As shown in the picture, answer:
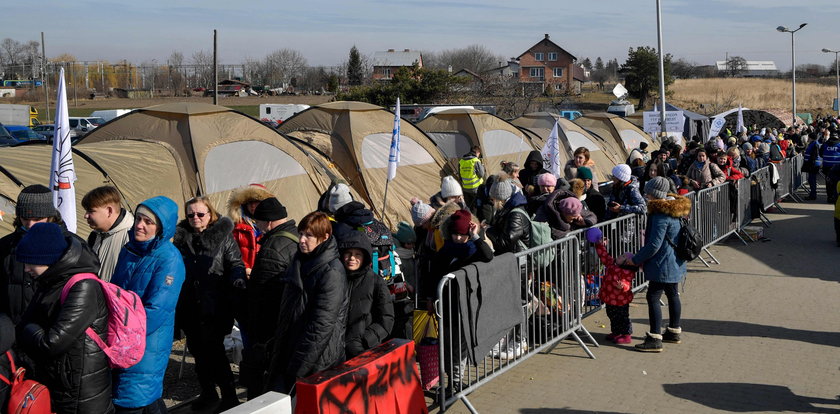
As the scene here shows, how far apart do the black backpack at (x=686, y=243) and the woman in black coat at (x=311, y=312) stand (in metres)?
3.77

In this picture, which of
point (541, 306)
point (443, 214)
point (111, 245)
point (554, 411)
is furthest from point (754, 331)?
point (111, 245)

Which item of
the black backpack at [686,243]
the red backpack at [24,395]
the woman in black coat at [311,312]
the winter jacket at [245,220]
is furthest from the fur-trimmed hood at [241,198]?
the black backpack at [686,243]

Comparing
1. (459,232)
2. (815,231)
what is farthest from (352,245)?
(815,231)

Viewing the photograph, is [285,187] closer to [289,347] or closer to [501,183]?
[501,183]

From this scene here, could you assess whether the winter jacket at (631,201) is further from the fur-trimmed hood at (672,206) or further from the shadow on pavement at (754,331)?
the fur-trimmed hood at (672,206)

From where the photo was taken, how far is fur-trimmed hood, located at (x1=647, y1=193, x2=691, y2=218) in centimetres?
740

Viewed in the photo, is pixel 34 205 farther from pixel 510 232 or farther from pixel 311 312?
pixel 510 232

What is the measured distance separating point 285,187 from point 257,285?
19.8 feet

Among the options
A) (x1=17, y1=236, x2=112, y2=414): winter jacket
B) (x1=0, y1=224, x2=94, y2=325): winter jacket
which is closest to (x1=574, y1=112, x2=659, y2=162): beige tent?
(x1=0, y1=224, x2=94, y2=325): winter jacket

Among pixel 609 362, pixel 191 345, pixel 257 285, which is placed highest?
pixel 257 285

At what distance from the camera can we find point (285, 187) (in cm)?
1151

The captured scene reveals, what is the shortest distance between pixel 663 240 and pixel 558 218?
1077 mm

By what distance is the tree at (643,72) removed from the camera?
63656mm

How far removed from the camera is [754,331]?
8.27 m
